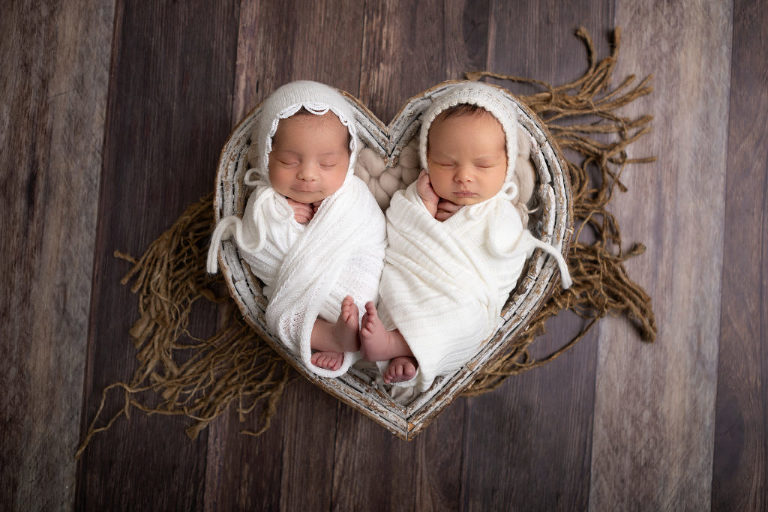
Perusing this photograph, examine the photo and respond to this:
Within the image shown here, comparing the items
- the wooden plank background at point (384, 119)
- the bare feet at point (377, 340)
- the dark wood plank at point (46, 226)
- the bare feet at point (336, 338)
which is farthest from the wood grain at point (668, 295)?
A: the dark wood plank at point (46, 226)

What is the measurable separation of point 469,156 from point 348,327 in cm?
52

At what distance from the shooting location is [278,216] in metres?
1.30

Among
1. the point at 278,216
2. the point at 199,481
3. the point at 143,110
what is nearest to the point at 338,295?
the point at 278,216

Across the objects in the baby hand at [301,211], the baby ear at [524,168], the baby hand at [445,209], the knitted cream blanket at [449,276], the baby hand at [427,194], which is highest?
the baby ear at [524,168]

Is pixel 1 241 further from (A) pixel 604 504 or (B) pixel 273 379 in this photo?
(A) pixel 604 504

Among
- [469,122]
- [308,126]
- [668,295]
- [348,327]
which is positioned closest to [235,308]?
[348,327]

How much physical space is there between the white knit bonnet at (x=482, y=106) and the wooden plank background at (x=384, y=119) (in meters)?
0.32

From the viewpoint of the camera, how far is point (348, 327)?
47.3 inches

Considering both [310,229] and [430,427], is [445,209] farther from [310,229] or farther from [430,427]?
[430,427]

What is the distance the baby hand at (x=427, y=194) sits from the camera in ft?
4.42

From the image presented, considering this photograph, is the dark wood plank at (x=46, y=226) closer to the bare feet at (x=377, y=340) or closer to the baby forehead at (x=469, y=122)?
the bare feet at (x=377, y=340)

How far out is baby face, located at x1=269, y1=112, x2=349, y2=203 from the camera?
1.26 m

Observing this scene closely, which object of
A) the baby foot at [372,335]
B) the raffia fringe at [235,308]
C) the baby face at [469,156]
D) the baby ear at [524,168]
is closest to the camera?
the baby foot at [372,335]

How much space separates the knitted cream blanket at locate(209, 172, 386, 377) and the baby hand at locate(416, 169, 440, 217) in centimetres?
15
